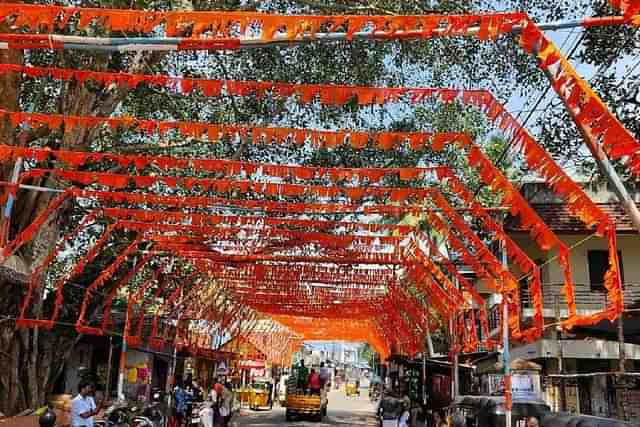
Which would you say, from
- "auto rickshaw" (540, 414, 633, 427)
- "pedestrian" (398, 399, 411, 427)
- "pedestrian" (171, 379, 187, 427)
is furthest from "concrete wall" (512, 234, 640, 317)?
"pedestrian" (171, 379, 187, 427)

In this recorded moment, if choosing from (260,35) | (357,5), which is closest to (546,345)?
(357,5)

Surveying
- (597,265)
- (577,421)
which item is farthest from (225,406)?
(597,265)

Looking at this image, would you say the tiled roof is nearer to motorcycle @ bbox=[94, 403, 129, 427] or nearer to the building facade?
A: the building facade

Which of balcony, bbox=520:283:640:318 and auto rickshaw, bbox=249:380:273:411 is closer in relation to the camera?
balcony, bbox=520:283:640:318

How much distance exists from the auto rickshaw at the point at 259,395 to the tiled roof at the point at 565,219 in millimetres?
17143

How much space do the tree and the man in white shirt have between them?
8.51ft

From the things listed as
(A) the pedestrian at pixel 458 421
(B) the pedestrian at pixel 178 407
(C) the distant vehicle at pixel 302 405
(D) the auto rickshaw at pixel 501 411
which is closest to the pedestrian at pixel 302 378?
(C) the distant vehicle at pixel 302 405

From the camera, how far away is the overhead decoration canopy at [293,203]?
244 inches

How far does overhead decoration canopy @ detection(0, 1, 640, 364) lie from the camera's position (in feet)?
20.3

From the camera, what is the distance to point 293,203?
476 inches

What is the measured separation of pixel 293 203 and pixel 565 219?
12254 mm

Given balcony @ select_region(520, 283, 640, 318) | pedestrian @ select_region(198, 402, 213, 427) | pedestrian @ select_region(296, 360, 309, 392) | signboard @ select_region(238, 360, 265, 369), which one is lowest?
pedestrian @ select_region(198, 402, 213, 427)

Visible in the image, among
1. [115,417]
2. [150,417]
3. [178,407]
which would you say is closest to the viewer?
[115,417]

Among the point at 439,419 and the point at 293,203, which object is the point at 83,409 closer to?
the point at 293,203
